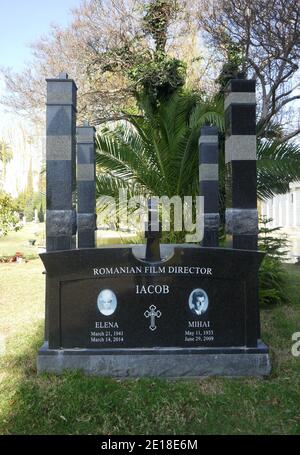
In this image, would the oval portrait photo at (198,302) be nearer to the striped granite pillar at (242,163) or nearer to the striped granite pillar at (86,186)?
the striped granite pillar at (242,163)

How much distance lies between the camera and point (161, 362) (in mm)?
4219

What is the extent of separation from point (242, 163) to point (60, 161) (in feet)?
6.00

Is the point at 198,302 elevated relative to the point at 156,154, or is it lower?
lower

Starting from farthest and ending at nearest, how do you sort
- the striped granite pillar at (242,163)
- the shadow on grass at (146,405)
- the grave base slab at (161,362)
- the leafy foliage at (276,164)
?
the leafy foliage at (276,164) < the striped granite pillar at (242,163) < the grave base slab at (161,362) < the shadow on grass at (146,405)

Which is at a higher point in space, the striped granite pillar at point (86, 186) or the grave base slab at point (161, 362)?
the striped granite pillar at point (86, 186)

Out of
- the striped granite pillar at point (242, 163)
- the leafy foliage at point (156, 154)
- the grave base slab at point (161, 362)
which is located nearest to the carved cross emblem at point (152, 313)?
the grave base slab at point (161, 362)

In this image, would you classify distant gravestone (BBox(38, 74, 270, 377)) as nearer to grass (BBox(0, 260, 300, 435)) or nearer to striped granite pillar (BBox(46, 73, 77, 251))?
grass (BBox(0, 260, 300, 435))

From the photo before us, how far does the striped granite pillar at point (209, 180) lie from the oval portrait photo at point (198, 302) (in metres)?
2.05

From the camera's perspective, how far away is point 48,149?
181 inches

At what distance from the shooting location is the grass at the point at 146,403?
3336 mm

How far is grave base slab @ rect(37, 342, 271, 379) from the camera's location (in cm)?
422

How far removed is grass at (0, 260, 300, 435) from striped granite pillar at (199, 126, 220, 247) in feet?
7.04

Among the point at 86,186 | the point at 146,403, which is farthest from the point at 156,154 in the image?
the point at 146,403

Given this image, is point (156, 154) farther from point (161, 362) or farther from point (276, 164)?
point (161, 362)
